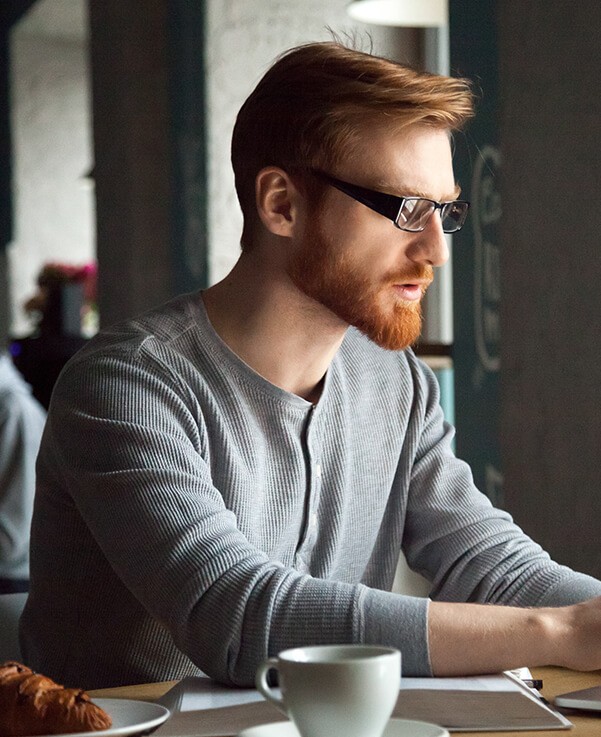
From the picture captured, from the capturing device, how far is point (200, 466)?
54.6 inches

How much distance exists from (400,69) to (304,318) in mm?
376

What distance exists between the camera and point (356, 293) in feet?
5.27

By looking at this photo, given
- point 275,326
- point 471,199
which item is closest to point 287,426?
point 275,326

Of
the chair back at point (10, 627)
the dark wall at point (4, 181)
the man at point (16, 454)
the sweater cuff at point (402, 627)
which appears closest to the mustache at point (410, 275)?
the sweater cuff at point (402, 627)

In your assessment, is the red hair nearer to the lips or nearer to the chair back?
the lips

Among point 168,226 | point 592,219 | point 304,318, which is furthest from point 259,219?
point 168,226

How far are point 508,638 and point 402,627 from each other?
111 mm

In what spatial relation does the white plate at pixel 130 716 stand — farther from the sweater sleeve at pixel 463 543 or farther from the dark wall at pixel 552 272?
the dark wall at pixel 552 272

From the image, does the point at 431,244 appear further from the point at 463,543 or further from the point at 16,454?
the point at 16,454

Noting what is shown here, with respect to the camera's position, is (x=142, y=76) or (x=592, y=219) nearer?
(x=592, y=219)

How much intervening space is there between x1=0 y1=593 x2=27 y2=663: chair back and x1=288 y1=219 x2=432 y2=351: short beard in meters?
0.62

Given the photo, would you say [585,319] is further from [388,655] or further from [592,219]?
[388,655]

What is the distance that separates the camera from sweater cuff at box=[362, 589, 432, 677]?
1.19 m

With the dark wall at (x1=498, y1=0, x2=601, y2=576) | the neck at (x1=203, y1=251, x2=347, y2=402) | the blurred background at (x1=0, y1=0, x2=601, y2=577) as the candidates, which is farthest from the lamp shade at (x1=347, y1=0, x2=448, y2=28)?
the neck at (x1=203, y1=251, x2=347, y2=402)
